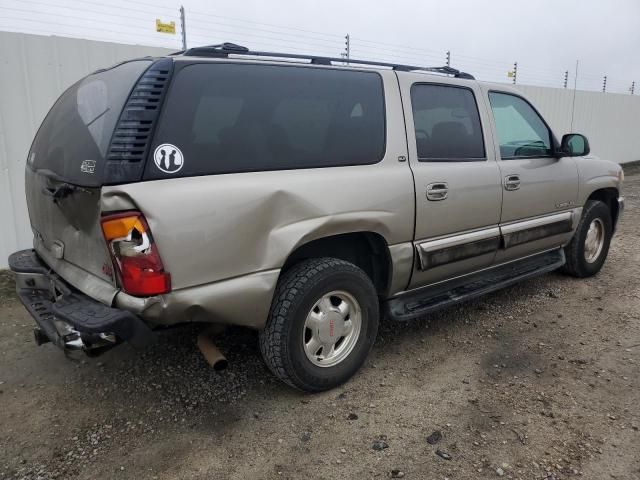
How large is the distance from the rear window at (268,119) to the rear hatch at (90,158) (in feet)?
0.31

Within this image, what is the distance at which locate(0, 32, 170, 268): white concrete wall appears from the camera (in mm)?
4875

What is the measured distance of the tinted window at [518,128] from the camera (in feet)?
12.8

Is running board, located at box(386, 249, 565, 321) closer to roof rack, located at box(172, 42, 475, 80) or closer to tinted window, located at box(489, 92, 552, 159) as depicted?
tinted window, located at box(489, 92, 552, 159)

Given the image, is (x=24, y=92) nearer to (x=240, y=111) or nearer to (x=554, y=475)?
(x=240, y=111)

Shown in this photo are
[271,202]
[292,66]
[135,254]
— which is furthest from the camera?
[292,66]

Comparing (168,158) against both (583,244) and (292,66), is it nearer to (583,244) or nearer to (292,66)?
(292,66)

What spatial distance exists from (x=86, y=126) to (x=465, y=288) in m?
2.72

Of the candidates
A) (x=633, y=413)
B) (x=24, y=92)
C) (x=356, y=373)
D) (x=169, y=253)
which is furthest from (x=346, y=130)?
(x=24, y=92)

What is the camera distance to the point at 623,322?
400 cm

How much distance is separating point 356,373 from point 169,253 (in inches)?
60.7

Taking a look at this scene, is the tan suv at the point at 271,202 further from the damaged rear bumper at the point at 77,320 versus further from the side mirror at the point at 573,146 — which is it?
the side mirror at the point at 573,146

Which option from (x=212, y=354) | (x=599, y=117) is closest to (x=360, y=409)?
(x=212, y=354)

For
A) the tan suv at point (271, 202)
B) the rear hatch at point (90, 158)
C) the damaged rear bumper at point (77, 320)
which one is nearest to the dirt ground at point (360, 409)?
the tan suv at point (271, 202)

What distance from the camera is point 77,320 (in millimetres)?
2250
